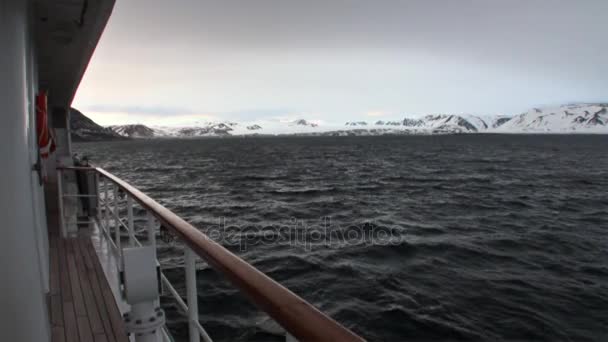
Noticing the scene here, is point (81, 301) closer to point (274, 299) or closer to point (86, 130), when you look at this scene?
point (274, 299)

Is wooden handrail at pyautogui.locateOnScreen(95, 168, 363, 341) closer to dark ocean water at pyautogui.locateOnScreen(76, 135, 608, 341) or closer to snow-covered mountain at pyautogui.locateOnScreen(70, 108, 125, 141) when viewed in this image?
dark ocean water at pyautogui.locateOnScreen(76, 135, 608, 341)

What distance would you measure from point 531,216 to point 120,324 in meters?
11.2

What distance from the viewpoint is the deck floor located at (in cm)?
221

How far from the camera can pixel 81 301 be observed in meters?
2.66

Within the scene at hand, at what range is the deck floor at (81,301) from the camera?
87.0 inches

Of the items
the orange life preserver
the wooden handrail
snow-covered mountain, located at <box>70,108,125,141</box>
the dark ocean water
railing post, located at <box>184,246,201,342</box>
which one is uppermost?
snow-covered mountain, located at <box>70,108,125,141</box>

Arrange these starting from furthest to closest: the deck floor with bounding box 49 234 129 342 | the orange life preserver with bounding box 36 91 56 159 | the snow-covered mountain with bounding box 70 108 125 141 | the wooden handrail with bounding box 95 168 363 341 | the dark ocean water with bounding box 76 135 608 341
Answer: the snow-covered mountain with bounding box 70 108 125 141 → the dark ocean water with bounding box 76 135 608 341 → the orange life preserver with bounding box 36 91 56 159 → the deck floor with bounding box 49 234 129 342 → the wooden handrail with bounding box 95 168 363 341

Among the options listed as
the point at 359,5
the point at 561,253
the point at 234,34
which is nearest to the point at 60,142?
the point at 234,34

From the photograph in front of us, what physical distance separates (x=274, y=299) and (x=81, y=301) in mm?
2553

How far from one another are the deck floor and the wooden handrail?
158cm

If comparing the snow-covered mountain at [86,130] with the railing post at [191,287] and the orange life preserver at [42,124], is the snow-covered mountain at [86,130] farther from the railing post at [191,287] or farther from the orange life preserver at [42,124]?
the railing post at [191,287]

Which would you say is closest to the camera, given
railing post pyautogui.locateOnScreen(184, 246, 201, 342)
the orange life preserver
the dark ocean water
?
railing post pyautogui.locateOnScreen(184, 246, 201, 342)

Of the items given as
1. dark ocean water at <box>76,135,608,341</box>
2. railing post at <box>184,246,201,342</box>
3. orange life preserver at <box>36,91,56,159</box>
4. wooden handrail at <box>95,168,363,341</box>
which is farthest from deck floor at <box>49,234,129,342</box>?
wooden handrail at <box>95,168,363,341</box>

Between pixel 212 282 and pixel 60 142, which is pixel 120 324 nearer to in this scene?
pixel 212 282
